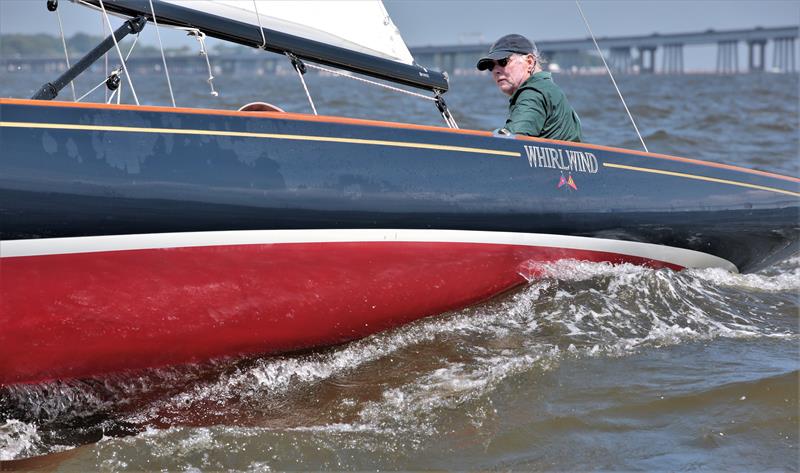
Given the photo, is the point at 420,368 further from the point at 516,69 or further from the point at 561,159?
the point at 516,69

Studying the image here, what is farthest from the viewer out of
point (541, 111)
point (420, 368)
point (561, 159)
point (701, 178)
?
point (701, 178)

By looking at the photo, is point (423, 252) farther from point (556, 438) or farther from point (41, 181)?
point (41, 181)

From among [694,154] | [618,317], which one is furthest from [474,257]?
[694,154]

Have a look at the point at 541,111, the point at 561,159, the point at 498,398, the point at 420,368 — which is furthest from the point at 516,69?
the point at 498,398

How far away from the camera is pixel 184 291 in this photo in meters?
4.23

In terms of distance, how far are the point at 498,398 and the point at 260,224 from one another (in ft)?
4.07

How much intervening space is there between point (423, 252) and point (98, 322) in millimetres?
1441

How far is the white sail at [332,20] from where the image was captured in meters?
5.38

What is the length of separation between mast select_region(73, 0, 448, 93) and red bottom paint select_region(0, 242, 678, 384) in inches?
51.8

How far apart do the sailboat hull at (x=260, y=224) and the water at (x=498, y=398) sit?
6.2 inches

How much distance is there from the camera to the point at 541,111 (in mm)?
5270

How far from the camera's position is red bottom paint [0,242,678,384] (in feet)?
13.1

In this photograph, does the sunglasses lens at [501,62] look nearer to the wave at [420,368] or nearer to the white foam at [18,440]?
the wave at [420,368]

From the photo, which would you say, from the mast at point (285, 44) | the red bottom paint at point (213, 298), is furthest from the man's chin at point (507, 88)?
the red bottom paint at point (213, 298)
